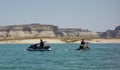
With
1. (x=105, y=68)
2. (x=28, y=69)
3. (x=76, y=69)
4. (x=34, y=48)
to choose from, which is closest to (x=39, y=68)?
(x=28, y=69)

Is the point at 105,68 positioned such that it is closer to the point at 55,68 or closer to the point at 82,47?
the point at 55,68

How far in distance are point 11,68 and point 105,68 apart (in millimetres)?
7981

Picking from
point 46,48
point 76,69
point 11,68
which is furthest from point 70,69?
point 46,48

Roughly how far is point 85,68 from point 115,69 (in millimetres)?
2721

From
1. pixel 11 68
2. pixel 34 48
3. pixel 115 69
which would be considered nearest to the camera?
pixel 115 69

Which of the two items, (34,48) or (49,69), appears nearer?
(49,69)

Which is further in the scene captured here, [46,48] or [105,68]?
[46,48]

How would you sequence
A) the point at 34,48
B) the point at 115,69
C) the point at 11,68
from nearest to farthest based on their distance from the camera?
the point at 115,69 < the point at 11,68 < the point at 34,48

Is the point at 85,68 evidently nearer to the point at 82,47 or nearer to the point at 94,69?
the point at 94,69

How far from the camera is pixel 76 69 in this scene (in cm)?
2966

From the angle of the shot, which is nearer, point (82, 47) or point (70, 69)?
point (70, 69)

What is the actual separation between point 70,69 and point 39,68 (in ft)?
9.28

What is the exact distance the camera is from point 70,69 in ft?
97.2

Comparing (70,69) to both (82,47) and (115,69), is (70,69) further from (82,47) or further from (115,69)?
(82,47)
